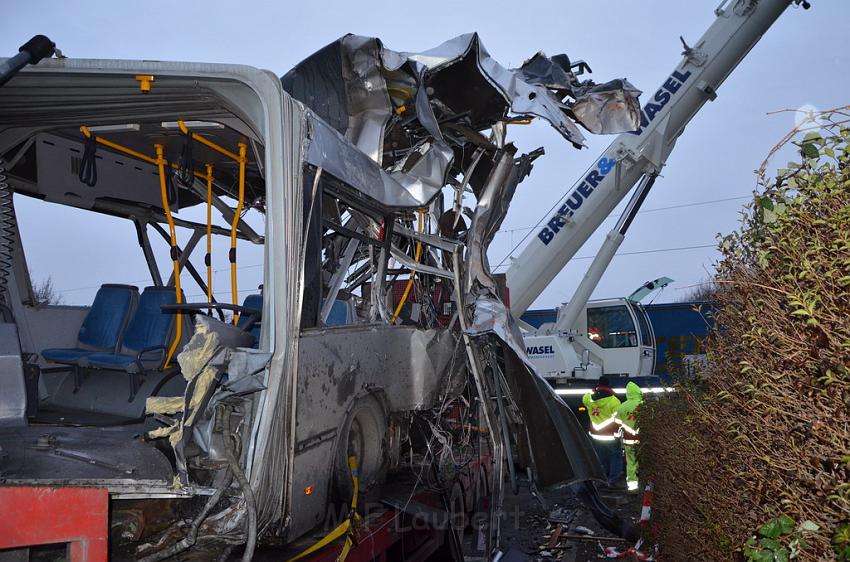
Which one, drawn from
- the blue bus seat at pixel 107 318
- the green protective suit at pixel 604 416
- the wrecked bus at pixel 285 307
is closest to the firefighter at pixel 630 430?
the green protective suit at pixel 604 416

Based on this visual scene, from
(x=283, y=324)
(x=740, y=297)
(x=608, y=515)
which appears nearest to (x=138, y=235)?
(x=283, y=324)

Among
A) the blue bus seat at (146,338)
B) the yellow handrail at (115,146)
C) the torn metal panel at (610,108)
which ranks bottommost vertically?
the blue bus seat at (146,338)

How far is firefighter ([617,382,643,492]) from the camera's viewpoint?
24.2 ft

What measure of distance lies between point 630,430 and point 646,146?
4.19m

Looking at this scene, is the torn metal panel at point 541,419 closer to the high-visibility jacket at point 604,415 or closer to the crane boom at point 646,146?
the high-visibility jacket at point 604,415

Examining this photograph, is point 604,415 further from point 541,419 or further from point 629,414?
point 541,419

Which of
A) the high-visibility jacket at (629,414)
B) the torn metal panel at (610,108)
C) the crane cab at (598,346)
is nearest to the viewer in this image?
the torn metal panel at (610,108)

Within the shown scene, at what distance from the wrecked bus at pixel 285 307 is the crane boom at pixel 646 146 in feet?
14.5

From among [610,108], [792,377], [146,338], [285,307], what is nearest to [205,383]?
[285,307]

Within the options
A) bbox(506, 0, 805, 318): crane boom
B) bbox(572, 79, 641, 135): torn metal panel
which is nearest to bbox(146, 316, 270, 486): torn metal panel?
bbox(572, 79, 641, 135): torn metal panel

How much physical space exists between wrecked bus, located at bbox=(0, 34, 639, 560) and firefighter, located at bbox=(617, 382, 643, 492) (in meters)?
3.25

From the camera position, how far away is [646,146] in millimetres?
8773

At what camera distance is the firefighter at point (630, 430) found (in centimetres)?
739

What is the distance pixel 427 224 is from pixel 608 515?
4174 mm
